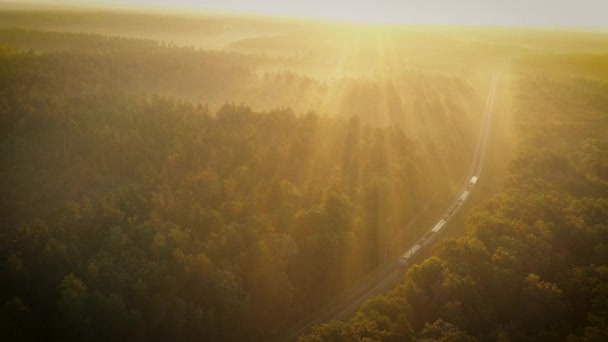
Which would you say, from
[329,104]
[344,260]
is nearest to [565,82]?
[329,104]

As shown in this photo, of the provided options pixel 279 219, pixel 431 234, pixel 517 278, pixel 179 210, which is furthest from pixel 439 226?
pixel 179 210

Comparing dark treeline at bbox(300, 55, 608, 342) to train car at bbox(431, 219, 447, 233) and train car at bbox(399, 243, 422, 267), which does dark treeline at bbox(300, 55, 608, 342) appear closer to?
train car at bbox(399, 243, 422, 267)

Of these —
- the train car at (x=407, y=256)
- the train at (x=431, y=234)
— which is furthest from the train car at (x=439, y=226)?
the train car at (x=407, y=256)

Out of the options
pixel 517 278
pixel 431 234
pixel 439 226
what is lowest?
pixel 431 234

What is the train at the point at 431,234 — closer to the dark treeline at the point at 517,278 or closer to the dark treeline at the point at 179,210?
the dark treeline at the point at 179,210

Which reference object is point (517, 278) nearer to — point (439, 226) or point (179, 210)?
point (439, 226)
